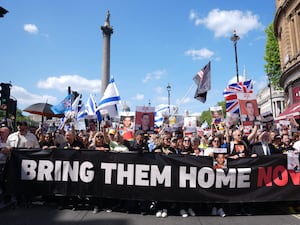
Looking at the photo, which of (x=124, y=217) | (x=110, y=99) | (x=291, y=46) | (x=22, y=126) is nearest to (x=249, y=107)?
(x=110, y=99)

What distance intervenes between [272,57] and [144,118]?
106ft

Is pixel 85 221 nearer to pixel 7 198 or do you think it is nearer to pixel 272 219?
pixel 7 198

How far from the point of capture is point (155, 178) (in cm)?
589

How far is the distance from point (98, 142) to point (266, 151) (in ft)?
13.0

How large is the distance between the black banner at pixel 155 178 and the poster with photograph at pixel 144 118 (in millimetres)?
2079

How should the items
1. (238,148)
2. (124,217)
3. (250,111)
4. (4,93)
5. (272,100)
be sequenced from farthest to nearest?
1. (272,100)
2. (4,93)
3. (250,111)
4. (238,148)
5. (124,217)

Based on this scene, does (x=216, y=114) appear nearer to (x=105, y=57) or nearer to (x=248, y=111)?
(x=248, y=111)

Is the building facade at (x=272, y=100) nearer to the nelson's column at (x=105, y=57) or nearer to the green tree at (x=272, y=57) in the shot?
the green tree at (x=272, y=57)

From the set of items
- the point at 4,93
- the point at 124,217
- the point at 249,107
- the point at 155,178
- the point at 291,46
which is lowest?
the point at 124,217

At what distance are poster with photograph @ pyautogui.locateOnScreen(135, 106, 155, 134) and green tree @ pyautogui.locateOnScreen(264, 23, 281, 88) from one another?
31.5 meters

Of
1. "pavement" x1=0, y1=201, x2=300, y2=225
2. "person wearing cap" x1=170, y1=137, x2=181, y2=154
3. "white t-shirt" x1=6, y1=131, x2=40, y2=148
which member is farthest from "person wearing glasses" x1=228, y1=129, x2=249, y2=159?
"white t-shirt" x1=6, y1=131, x2=40, y2=148

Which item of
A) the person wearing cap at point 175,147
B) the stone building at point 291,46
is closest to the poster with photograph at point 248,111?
the person wearing cap at point 175,147

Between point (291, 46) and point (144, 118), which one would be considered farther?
point (291, 46)

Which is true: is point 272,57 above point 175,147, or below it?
above
